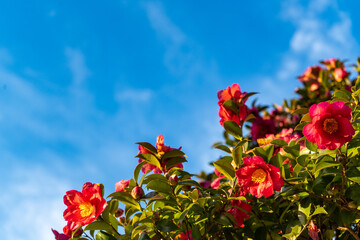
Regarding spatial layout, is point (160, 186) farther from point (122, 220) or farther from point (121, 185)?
point (122, 220)

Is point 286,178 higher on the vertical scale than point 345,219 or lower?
higher

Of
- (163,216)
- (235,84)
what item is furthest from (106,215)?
(235,84)

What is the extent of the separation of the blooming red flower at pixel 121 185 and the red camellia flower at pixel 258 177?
397 millimetres

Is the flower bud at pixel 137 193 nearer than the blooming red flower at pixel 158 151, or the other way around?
the flower bud at pixel 137 193

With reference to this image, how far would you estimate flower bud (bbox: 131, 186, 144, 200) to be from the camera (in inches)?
51.4

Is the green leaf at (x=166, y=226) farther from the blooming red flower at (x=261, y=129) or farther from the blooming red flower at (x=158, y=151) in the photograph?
the blooming red flower at (x=261, y=129)

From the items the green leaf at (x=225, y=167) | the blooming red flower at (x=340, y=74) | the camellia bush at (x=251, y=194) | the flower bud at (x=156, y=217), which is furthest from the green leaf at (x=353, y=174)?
the blooming red flower at (x=340, y=74)

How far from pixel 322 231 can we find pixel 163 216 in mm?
592

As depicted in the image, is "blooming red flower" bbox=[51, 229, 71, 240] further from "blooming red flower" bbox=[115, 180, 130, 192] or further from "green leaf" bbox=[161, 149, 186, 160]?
"green leaf" bbox=[161, 149, 186, 160]

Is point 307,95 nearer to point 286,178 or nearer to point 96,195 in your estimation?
point 286,178

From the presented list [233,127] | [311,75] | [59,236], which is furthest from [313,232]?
[311,75]

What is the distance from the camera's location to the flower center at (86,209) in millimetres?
1332

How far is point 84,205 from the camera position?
1.34 meters

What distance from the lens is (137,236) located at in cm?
137
